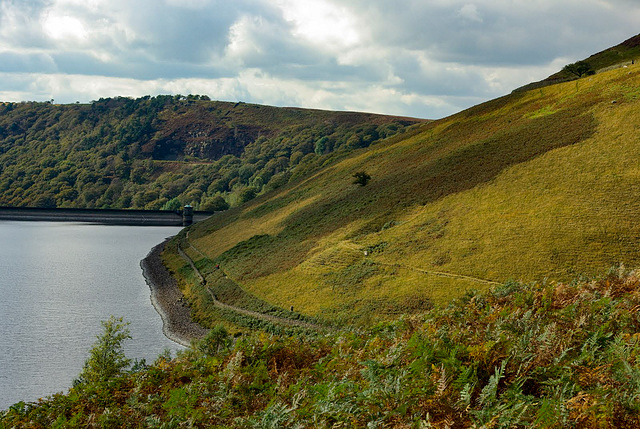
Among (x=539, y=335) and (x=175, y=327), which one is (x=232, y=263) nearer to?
(x=175, y=327)

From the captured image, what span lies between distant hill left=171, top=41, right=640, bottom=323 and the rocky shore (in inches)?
133

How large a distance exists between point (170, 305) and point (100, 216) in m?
143

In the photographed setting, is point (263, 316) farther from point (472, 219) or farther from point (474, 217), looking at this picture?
point (474, 217)

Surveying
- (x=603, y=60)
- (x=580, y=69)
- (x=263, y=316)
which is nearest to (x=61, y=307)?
(x=263, y=316)

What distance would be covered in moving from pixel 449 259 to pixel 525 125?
3695 centimetres

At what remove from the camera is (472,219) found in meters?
56.3

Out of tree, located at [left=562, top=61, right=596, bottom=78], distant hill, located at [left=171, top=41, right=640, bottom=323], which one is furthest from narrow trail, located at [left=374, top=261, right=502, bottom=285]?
tree, located at [left=562, top=61, right=596, bottom=78]

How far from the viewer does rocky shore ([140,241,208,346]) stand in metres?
56.7

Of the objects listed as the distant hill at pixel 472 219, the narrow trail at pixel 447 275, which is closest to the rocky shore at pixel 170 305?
the distant hill at pixel 472 219

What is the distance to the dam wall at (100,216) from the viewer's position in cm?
19338

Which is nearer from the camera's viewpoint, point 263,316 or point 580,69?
point 263,316

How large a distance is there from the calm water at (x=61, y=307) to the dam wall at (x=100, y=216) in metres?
61.8

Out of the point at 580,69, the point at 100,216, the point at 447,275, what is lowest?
the point at 447,275

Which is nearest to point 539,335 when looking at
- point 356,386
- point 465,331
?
point 465,331
